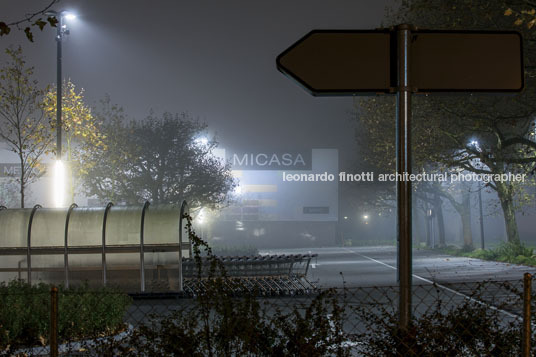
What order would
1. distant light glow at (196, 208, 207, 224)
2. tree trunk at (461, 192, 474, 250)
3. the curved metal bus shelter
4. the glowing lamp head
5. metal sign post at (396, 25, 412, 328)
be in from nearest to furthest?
metal sign post at (396, 25, 412, 328)
the curved metal bus shelter
the glowing lamp head
tree trunk at (461, 192, 474, 250)
distant light glow at (196, 208, 207, 224)

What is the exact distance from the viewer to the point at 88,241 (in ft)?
61.9

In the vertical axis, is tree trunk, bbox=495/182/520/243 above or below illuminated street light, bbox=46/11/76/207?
below

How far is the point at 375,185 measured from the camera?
206 feet

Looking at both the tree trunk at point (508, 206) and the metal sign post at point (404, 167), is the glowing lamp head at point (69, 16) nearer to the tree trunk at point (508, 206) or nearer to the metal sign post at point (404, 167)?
the metal sign post at point (404, 167)

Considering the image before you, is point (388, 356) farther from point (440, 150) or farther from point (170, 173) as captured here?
point (170, 173)

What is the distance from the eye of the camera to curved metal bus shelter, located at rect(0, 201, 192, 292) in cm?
1878

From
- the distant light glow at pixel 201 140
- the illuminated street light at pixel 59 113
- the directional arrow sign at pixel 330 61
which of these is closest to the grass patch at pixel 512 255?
the illuminated street light at pixel 59 113

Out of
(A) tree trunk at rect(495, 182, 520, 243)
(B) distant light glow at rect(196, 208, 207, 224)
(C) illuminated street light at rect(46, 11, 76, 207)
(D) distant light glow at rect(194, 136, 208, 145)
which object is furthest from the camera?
(B) distant light glow at rect(196, 208, 207, 224)

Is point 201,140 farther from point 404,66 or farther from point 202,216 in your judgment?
point 404,66

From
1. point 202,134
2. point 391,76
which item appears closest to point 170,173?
point 202,134

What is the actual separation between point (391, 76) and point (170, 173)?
1657 inches

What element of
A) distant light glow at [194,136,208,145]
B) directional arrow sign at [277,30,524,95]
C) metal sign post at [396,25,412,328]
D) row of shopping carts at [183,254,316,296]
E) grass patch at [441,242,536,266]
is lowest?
grass patch at [441,242,536,266]

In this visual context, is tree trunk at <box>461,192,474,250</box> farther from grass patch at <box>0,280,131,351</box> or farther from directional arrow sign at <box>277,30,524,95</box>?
directional arrow sign at <box>277,30,524,95</box>

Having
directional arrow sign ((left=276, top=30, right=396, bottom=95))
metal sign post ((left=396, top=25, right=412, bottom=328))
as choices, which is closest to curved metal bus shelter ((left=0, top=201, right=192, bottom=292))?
metal sign post ((left=396, top=25, right=412, bottom=328))
